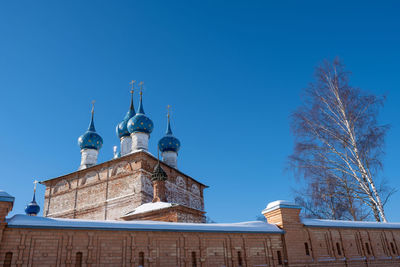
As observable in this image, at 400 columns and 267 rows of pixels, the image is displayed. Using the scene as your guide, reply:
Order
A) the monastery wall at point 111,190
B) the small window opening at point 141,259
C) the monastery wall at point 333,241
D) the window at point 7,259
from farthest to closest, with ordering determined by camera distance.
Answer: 1. the monastery wall at point 111,190
2. the monastery wall at point 333,241
3. the small window opening at point 141,259
4. the window at point 7,259

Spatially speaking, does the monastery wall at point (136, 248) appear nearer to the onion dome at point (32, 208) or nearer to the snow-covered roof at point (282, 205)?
the snow-covered roof at point (282, 205)

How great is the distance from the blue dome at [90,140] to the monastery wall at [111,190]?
2.20 m

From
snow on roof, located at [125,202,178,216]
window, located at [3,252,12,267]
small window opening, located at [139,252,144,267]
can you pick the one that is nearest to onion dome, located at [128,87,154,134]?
snow on roof, located at [125,202,178,216]

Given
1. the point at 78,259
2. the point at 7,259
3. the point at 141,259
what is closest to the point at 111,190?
the point at 141,259

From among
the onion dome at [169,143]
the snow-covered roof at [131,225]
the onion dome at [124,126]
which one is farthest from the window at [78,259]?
the onion dome at [169,143]

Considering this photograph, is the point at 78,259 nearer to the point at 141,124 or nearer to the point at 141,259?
the point at 141,259

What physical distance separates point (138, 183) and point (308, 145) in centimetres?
742

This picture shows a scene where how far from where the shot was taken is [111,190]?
14453 mm

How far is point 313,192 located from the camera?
31.8 ft

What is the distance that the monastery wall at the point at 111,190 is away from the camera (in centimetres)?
1373

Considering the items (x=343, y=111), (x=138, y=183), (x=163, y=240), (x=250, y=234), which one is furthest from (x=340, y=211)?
(x=163, y=240)

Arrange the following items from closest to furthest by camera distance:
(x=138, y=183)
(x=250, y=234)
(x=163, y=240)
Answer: (x=163, y=240) → (x=250, y=234) → (x=138, y=183)

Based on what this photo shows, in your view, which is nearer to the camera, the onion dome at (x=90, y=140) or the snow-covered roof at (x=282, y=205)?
the snow-covered roof at (x=282, y=205)

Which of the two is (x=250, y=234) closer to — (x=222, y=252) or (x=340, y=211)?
(x=222, y=252)
